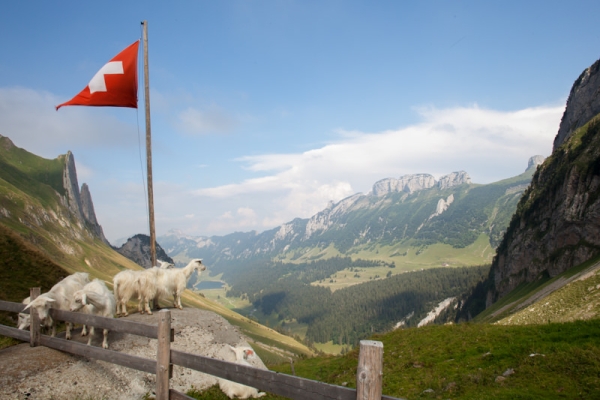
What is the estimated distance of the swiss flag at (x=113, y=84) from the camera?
1625 centimetres

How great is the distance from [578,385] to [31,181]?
18735 cm

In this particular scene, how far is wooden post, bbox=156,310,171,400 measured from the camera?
8375 millimetres

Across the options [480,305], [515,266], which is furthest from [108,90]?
[480,305]

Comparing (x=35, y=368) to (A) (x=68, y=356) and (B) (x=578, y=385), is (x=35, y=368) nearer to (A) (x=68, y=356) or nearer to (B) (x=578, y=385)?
(A) (x=68, y=356)

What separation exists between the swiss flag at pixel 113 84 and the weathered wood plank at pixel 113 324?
9756 mm

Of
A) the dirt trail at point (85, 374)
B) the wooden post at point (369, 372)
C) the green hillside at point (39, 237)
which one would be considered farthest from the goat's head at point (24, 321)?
the wooden post at point (369, 372)

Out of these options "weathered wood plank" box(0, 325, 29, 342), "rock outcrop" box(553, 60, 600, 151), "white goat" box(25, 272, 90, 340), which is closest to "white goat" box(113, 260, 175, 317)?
"white goat" box(25, 272, 90, 340)

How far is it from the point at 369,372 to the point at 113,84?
56.0ft

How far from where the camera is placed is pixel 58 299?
14070mm

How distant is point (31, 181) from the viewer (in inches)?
5861

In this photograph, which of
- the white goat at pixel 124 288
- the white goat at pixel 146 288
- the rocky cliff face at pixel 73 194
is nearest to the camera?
the white goat at pixel 124 288

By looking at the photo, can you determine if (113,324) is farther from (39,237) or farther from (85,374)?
(39,237)

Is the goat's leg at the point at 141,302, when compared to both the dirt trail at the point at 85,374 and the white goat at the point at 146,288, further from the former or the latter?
the dirt trail at the point at 85,374

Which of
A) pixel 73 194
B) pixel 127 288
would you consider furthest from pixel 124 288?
pixel 73 194
